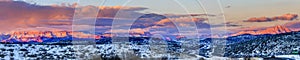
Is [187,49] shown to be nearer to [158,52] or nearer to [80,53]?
[158,52]

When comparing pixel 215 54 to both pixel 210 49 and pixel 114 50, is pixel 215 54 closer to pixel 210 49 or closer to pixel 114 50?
pixel 210 49

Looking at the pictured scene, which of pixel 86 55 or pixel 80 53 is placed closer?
pixel 86 55

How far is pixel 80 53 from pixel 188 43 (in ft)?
39.6

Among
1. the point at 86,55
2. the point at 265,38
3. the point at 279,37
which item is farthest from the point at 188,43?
the point at 279,37

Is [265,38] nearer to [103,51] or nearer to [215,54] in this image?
[215,54]

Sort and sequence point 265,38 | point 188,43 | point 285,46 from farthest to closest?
point 285,46
point 265,38
point 188,43

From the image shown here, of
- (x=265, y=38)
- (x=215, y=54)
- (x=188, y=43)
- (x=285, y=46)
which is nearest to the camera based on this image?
(x=188, y=43)

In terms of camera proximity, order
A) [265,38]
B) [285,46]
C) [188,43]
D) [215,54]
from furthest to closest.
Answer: [285,46] < [265,38] < [215,54] < [188,43]

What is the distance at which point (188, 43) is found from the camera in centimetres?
3969

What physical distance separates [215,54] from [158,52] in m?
6.66

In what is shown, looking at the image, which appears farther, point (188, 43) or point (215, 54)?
point (215, 54)

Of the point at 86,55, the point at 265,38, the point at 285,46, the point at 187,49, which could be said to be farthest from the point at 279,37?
the point at 86,55

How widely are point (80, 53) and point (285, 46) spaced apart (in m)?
36.1

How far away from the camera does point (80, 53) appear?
152 feet
